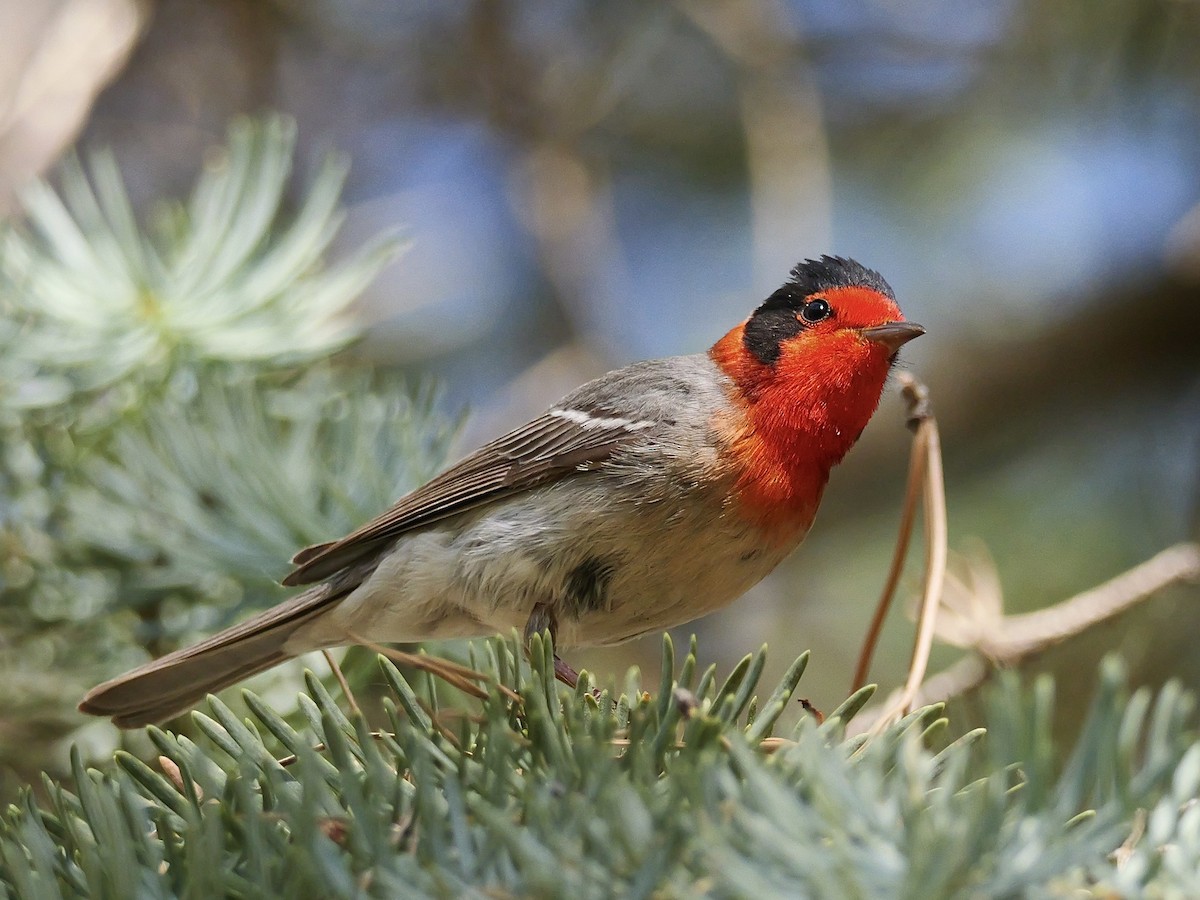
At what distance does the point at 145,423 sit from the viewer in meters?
2.62

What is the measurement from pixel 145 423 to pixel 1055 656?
9.53ft

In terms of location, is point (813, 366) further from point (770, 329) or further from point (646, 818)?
point (646, 818)

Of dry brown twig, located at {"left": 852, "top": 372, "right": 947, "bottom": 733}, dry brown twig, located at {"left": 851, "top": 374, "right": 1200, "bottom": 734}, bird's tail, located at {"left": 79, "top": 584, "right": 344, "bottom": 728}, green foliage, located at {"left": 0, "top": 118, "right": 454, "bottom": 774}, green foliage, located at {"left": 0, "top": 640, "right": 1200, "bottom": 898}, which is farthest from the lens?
green foliage, located at {"left": 0, "top": 118, "right": 454, "bottom": 774}

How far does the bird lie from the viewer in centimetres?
275

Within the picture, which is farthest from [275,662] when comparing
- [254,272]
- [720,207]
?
[720,207]

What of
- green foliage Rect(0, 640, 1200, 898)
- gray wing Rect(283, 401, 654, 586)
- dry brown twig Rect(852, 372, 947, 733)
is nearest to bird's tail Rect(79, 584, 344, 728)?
gray wing Rect(283, 401, 654, 586)

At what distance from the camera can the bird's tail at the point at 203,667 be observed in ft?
7.75

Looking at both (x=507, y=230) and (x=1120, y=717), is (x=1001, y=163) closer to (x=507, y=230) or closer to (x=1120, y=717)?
(x=507, y=230)

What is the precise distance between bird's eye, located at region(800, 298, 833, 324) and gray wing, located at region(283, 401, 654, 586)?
0.63 metres

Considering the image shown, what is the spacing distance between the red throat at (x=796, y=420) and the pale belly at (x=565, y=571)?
9 cm

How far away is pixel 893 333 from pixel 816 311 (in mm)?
288

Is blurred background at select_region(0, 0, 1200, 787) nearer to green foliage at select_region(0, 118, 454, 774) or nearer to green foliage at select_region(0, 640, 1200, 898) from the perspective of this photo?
green foliage at select_region(0, 118, 454, 774)

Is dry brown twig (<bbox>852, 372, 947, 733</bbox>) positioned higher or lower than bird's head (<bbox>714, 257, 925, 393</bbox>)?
lower

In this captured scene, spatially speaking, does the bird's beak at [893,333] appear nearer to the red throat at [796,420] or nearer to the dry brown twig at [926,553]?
the red throat at [796,420]
